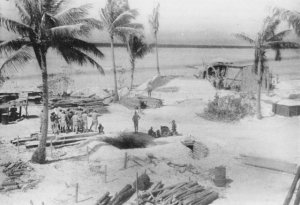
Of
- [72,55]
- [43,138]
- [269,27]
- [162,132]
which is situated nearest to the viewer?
[72,55]

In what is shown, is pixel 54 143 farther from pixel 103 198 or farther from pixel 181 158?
pixel 103 198

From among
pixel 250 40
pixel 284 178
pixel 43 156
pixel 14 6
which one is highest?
pixel 14 6

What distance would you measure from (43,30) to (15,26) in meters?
1.00

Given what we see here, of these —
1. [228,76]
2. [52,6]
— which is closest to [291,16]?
[52,6]

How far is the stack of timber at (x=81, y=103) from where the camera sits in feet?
85.9

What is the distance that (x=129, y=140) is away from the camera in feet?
62.2

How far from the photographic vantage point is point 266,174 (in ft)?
49.7

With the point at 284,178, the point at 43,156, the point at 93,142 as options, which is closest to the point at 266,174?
the point at 284,178

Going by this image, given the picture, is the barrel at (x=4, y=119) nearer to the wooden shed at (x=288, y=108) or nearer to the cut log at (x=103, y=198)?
the cut log at (x=103, y=198)

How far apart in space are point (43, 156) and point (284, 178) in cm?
994

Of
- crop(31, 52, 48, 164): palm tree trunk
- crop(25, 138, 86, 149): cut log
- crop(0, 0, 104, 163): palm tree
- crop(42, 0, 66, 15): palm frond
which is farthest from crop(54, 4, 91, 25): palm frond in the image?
crop(25, 138, 86, 149): cut log

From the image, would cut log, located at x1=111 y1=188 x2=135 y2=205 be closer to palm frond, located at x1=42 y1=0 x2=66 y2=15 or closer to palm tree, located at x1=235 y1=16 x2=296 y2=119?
palm frond, located at x1=42 y1=0 x2=66 y2=15

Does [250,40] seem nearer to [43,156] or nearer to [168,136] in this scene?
[168,136]

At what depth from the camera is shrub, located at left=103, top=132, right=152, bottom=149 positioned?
18.2 metres
